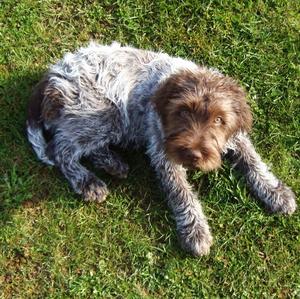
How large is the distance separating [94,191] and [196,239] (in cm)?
102

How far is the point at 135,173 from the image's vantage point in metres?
6.16

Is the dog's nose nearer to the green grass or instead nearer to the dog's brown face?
the dog's brown face

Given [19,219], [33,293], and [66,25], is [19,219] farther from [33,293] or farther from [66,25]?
[66,25]

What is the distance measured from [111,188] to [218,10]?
2.24m

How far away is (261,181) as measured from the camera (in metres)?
6.02

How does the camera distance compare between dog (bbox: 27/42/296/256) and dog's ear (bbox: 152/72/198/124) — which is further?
dog (bbox: 27/42/296/256)

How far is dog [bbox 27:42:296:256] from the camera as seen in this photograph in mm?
5727

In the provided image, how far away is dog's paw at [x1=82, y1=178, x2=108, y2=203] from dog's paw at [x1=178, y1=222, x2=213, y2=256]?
805 millimetres

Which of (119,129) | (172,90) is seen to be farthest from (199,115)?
(119,129)

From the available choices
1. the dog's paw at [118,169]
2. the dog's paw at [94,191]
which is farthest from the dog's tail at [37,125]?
the dog's paw at [118,169]

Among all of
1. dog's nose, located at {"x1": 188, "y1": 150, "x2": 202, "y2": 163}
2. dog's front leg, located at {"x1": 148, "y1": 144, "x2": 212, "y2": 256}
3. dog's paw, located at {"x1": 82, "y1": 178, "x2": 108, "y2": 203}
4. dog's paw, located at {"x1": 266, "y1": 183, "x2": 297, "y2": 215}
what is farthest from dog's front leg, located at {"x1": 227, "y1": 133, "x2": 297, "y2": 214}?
dog's paw, located at {"x1": 82, "y1": 178, "x2": 108, "y2": 203}

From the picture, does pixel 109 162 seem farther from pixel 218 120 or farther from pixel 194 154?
pixel 218 120

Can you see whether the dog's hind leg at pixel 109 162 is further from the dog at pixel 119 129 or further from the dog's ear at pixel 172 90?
the dog's ear at pixel 172 90

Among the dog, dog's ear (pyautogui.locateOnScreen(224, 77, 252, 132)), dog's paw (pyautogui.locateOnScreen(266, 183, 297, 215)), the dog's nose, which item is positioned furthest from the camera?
dog's paw (pyautogui.locateOnScreen(266, 183, 297, 215))
